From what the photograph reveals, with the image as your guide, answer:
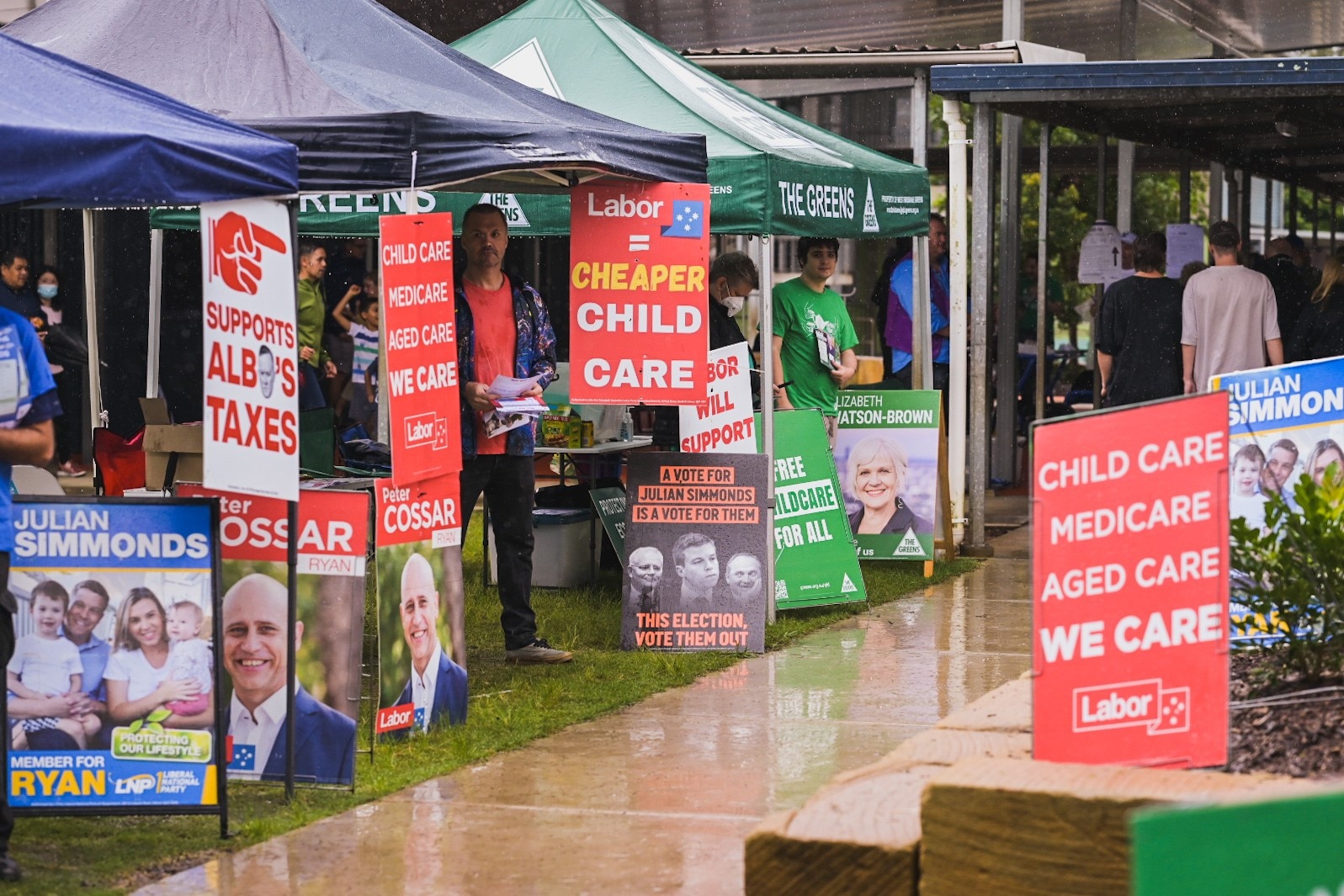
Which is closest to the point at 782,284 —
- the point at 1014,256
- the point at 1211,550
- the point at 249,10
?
the point at 249,10

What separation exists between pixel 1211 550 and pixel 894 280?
9.27 metres

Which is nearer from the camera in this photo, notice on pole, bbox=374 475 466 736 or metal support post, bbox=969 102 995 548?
notice on pole, bbox=374 475 466 736

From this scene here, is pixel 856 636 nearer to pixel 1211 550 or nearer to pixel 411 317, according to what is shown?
pixel 411 317

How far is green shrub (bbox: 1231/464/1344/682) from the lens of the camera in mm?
4871

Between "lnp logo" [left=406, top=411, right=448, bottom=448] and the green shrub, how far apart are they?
309 centimetres

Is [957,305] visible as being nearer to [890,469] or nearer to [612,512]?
[890,469]

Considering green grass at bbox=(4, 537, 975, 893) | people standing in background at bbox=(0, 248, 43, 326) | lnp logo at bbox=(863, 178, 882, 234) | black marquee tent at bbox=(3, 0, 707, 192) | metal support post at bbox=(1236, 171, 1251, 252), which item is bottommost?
green grass at bbox=(4, 537, 975, 893)

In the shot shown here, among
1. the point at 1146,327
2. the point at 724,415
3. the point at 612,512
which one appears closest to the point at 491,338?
the point at 724,415

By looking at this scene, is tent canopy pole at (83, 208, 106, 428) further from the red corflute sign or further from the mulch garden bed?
the mulch garden bed

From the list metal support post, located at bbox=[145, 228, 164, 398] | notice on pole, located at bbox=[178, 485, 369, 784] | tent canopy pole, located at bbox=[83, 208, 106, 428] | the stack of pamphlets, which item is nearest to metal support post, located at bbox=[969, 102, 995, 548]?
the stack of pamphlets

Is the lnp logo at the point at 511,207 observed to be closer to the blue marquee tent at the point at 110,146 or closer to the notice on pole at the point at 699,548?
the notice on pole at the point at 699,548

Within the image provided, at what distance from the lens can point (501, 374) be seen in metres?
8.09

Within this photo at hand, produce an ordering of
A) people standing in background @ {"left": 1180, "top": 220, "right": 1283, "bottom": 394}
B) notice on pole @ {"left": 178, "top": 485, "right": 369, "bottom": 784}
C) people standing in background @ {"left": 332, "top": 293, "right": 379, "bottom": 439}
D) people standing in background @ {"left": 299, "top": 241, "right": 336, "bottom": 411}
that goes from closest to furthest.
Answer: notice on pole @ {"left": 178, "top": 485, "right": 369, "bottom": 784} < people standing in background @ {"left": 1180, "top": 220, "right": 1283, "bottom": 394} < people standing in background @ {"left": 299, "top": 241, "right": 336, "bottom": 411} < people standing in background @ {"left": 332, "top": 293, "right": 379, "bottom": 439}

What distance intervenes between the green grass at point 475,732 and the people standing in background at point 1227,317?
2144mm
